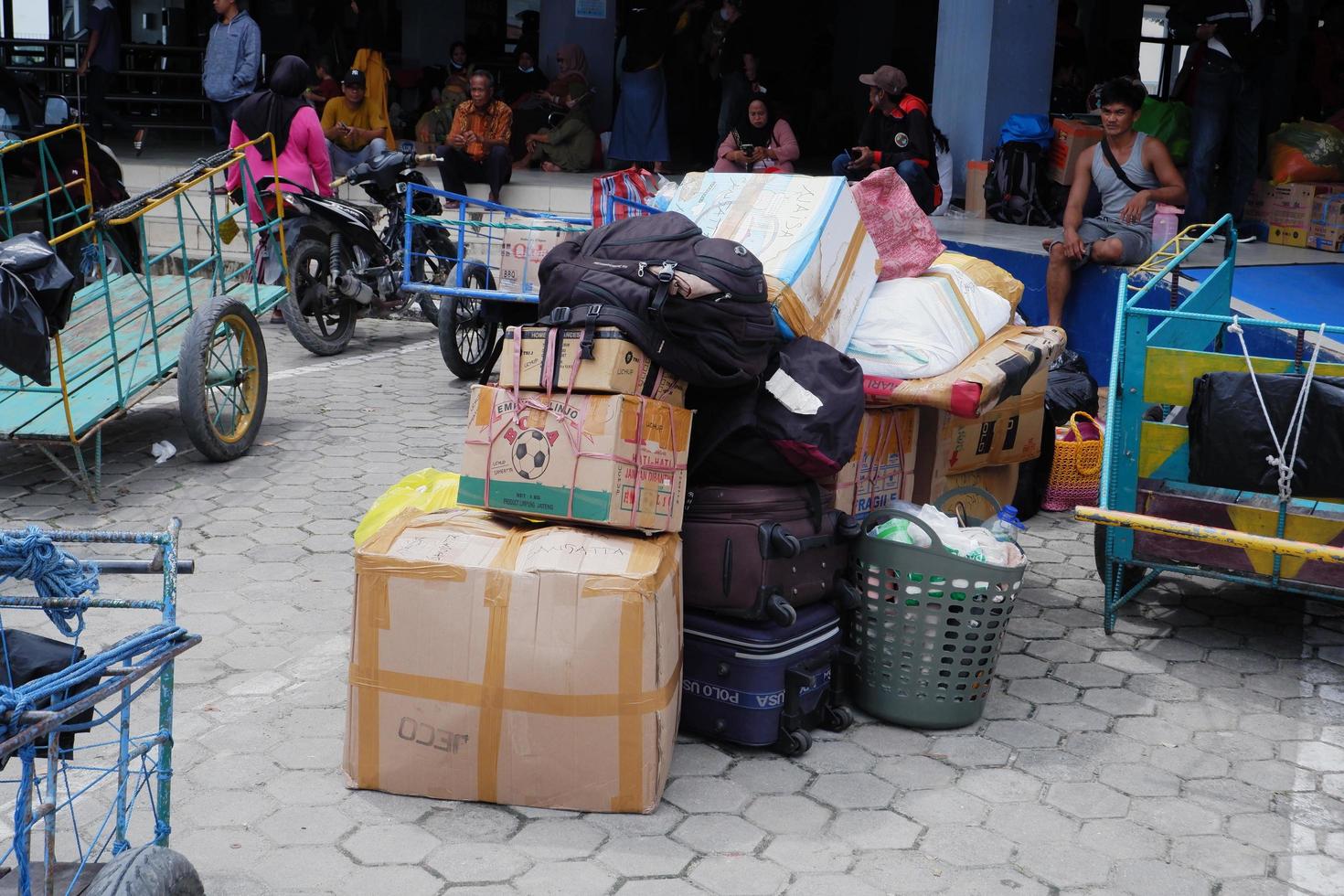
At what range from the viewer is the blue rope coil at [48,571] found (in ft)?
9.18

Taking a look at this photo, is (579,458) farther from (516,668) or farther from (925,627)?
(925,627)

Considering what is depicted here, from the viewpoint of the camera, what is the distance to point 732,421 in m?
4.03

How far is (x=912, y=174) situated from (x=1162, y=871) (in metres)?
6.93

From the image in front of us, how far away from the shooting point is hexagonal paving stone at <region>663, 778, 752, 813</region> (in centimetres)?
378

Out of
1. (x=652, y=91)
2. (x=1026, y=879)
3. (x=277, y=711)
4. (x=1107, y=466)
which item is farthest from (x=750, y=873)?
(x=652, y=91)

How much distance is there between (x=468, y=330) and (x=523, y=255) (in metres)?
1.40

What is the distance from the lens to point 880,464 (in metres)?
4.74

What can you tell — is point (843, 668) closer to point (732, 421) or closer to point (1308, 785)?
point (732, 421)

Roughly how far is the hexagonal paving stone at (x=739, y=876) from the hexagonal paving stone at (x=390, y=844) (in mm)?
688

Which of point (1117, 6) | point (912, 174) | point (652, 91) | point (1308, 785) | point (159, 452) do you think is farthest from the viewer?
point (1117, 6)

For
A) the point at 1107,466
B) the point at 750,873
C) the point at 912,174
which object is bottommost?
the point at 750,873

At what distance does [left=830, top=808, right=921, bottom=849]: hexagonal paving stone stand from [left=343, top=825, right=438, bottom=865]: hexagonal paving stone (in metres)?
1.07

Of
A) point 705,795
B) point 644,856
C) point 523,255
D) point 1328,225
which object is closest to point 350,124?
point 523,255

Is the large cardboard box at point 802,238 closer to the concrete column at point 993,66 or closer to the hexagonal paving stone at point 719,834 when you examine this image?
the hexagonal paving stone at point 719,834
